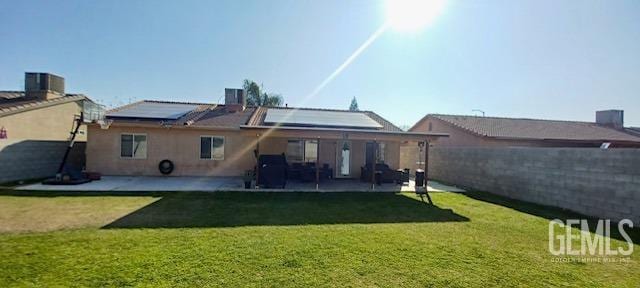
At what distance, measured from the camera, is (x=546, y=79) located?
12.6 m

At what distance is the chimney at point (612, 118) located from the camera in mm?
21095

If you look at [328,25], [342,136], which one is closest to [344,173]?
[342,136]

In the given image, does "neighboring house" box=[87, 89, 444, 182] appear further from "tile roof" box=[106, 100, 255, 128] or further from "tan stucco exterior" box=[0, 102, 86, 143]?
"tan stucco exterior" box=[0, 102, 86, 143]

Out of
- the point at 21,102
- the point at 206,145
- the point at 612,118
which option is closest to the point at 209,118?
the point at 206,145

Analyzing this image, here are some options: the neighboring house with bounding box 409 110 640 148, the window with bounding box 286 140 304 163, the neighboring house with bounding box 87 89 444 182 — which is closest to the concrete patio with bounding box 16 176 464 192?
the neighboring house with bounding box 87 89 444 182

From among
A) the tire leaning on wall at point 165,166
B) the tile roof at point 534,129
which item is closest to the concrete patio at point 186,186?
the tire leaning on wall at point 165,166

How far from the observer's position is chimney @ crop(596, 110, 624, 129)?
21.1 meters

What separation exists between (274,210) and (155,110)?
420 inches

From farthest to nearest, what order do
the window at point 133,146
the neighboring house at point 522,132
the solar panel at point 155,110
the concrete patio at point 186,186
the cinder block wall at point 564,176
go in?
the neighboring house at point 522,132 < the solar panel at point 155,110 < the window at point 133,146 < the concrete patio at point 186,186 < the cinder block wall at point 564,176

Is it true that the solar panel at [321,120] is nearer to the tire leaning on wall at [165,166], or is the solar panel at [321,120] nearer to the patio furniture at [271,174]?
the patio furniture at [271,174]

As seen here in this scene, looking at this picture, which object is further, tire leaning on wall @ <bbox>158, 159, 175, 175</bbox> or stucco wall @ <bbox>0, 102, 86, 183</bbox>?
tire leaning on wall @ <bbox>158, 159, 175, 175</bbox>

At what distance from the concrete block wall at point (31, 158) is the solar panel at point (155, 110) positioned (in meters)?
2.48

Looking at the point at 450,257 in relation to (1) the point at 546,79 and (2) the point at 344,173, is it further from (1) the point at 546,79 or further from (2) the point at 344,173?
(1) the point at 546,79

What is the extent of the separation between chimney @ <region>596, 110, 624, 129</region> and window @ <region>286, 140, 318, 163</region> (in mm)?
22628
